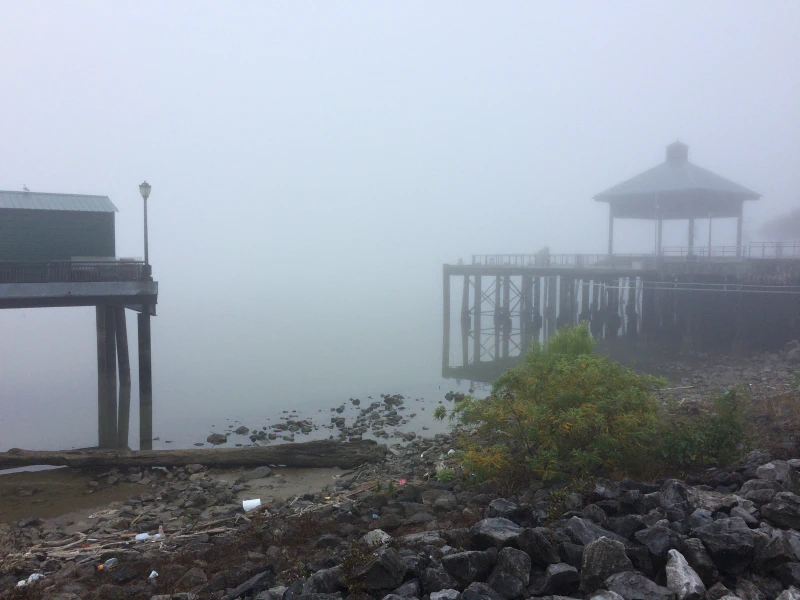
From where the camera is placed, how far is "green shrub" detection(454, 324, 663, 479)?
8273mm

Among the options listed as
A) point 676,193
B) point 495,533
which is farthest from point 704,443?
point 676,193

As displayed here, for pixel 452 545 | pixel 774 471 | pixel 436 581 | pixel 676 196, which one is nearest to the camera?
pixel 436 581

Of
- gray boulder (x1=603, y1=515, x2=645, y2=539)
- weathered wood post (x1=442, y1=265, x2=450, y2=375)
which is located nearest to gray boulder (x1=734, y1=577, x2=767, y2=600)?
gray boulder (x1=603, y1=515, x2=645, y2=539)

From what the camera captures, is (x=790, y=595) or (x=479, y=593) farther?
(x=479, y=593)

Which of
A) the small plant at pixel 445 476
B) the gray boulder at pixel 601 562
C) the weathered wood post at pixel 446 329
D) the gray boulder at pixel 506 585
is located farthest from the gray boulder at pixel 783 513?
the weathered wood post at pixel 446 329

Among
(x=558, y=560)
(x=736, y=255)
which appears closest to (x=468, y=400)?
(x=558, y=560)

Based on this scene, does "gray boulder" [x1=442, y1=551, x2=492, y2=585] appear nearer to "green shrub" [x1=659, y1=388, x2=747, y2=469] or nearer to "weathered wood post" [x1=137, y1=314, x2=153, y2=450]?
"green shrub" [x1=659, y1=388, x2=747, y2=469]

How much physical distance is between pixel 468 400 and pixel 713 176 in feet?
114

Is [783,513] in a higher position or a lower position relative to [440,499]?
higher

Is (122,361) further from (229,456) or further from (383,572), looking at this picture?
(383,572)

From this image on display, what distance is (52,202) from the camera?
19578 millimetres

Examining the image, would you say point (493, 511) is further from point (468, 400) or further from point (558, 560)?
point (468, 400)

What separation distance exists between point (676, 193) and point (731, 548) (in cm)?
3350

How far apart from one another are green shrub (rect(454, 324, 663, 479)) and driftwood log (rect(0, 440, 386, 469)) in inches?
159
